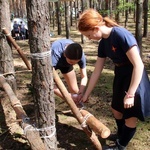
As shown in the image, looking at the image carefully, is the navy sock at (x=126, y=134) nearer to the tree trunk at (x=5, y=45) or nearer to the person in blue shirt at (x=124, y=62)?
the person in blue shirt at (x=124, y=62)

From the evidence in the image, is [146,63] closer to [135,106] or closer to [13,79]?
[13,79]

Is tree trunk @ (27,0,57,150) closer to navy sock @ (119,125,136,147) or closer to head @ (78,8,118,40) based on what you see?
head @ (78,8,118,40)

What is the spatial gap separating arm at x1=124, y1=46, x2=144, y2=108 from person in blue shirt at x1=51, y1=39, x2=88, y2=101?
89 cm

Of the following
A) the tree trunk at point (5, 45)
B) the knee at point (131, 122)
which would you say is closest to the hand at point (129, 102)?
the knee at point (131, 122)

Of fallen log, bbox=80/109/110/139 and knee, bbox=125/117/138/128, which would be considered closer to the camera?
fallen log, bbox=80/109/110/139

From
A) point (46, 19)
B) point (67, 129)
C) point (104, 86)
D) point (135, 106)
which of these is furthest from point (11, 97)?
point (104, 86)

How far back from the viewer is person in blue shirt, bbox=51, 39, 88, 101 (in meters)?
3.13

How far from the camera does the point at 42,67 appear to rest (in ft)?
8.00

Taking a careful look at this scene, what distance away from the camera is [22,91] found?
536cm

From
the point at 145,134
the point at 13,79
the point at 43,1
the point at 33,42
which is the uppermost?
the point at 43,1

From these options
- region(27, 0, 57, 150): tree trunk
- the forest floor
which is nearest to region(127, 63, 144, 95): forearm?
region(27, 0, 57, 150): tree trunk

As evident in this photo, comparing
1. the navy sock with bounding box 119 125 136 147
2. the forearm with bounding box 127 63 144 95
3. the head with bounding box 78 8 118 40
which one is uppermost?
the head with bounding box 78 8 118 40

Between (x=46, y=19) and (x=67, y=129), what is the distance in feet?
6.22

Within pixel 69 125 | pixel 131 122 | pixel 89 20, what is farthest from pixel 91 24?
pixel 69 125
